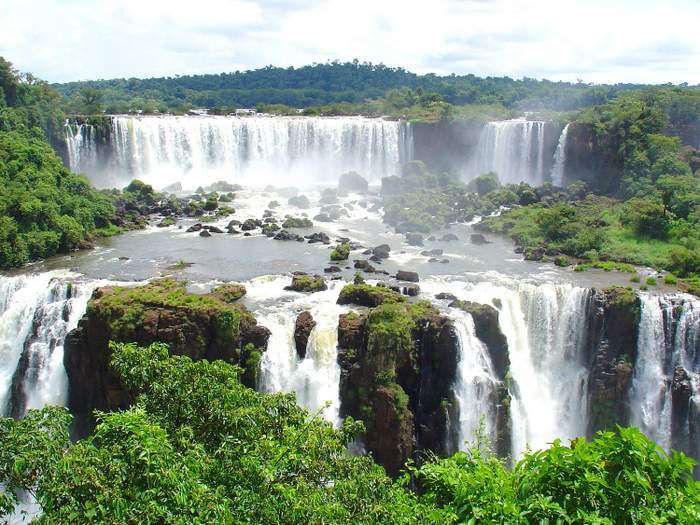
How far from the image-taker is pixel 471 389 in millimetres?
22234

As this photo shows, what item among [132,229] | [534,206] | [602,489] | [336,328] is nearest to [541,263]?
[534,206]

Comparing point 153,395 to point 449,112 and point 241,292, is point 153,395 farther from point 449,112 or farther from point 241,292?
point 449,112

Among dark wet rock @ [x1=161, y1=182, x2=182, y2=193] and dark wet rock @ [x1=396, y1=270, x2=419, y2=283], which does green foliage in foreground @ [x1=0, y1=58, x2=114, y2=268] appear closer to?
dark wet rock @ [x1=161, y1=182, x2=182, y2=193]

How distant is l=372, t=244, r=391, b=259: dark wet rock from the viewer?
31281 millimetres

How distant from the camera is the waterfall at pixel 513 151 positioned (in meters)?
47.8

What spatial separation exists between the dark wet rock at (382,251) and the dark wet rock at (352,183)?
640 inches

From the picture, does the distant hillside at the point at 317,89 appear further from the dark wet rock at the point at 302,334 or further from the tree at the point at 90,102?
the dark wet rock at the point at 302,334

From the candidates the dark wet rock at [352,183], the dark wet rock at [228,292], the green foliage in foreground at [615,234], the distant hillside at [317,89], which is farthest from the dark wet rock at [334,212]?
the distant hillside at [317,89]

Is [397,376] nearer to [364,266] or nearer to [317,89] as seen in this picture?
[364,266]

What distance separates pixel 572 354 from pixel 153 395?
19285 mm

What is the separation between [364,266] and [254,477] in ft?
68.9

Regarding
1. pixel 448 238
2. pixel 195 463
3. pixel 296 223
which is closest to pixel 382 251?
pixel 448 238

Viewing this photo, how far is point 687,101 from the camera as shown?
157 feet

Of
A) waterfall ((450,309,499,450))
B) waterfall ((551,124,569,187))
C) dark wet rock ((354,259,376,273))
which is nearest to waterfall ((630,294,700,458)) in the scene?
waterfall ((450,309,499,450))
